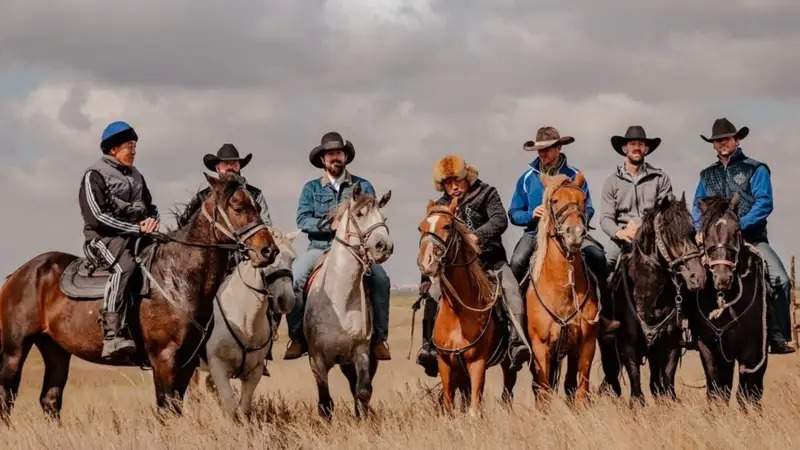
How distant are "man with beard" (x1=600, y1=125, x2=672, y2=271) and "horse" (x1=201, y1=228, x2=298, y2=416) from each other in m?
3.64

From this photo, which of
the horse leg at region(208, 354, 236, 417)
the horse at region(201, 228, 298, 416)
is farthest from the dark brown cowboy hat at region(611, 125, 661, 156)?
the horse leg at region(208, 354, 236, 417)

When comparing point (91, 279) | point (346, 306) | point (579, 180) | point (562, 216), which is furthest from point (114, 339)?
point (579, 180)

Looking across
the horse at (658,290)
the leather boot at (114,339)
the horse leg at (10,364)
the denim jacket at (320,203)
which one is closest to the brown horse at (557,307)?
the horse at (658,290)

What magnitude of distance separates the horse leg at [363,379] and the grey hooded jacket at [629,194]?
9.94ft

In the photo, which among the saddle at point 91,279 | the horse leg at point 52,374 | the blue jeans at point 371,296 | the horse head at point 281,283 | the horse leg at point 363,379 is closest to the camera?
the saddle at point 91,279

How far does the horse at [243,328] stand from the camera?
413 inches

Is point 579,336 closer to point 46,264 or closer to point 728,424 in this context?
point 728,424

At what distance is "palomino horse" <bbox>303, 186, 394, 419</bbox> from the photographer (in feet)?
34.5

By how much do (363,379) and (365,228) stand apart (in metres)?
1.58

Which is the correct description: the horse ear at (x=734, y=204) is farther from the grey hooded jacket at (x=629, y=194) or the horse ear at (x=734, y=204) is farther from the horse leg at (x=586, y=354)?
the horse leg at (x=586, y=354)

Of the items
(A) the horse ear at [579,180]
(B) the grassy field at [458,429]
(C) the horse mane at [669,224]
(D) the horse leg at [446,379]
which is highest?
(A) the horse ear at [579,180]

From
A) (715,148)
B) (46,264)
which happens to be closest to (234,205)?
(46,264)

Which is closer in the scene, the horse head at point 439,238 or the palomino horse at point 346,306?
the horse head at point 439,238

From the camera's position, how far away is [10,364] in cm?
1094
